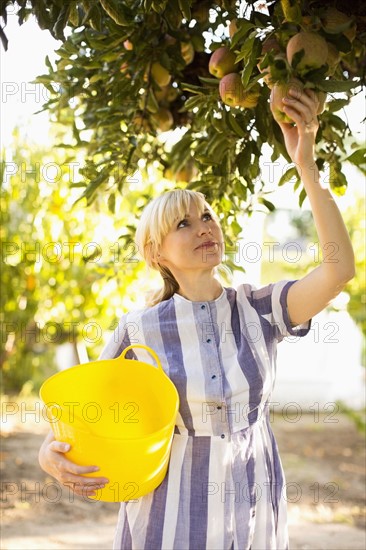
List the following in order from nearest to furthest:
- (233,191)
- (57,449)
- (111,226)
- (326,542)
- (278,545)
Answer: (57,449), (278,545), (233,191), (326,542), (111,226)

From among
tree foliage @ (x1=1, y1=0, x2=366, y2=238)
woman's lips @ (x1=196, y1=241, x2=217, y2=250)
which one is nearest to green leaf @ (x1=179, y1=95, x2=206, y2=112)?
tree foliage @ (x1=1, y1=0, x2=366, y2=238)

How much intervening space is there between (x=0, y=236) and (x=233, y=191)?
268 cm

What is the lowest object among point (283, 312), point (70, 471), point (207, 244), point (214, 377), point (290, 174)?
point (70, 471)

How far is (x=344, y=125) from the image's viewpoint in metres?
1.67

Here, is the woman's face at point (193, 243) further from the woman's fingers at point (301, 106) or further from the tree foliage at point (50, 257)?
the tree foliage at point (50, 257)

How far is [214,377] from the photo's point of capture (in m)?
1.49

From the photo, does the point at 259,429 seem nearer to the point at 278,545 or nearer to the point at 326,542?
the point at 278,545

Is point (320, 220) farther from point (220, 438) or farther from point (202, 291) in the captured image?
point (220, 438)

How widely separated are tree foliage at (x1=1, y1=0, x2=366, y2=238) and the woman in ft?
0.57

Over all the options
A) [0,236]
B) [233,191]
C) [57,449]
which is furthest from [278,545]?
[0,236]

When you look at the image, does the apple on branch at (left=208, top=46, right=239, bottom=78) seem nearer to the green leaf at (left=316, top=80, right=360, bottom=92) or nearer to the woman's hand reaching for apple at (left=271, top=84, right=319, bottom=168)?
the woman's hand reaching for apple at (left=271, top=84, right=319, bottom=168)

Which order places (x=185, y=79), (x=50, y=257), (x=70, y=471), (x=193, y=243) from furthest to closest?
(x=50, y=257), (x=185, y=79), (x=193, y=243), (x=70, y=471)

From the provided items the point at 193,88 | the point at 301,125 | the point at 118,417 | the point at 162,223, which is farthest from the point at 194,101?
the point at 118,417

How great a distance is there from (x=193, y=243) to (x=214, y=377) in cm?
30
